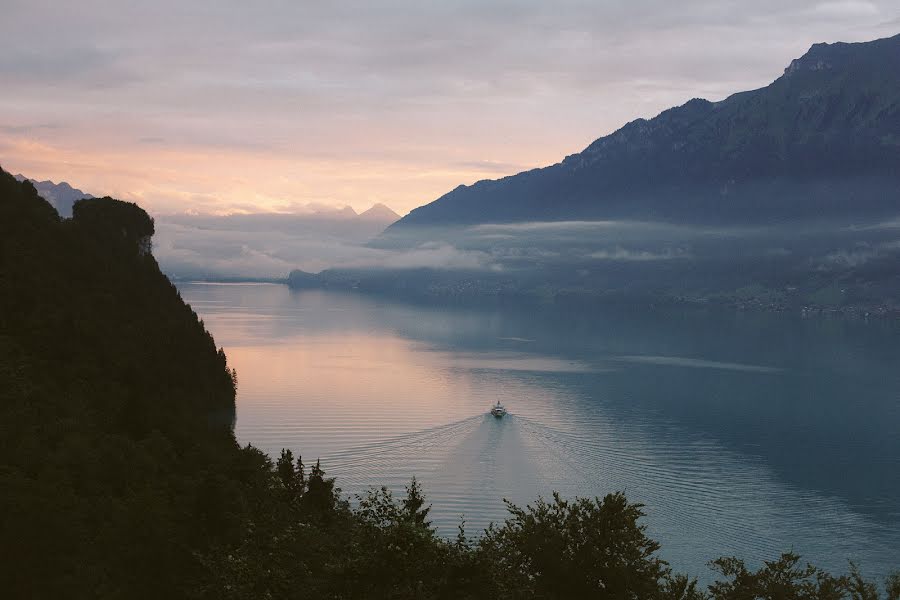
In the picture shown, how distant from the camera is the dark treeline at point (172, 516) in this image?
→ 44.0m

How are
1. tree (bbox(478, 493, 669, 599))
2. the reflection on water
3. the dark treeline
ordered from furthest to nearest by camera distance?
the reflection on water, tree (bbox(478, 493, 669, 599)), the dark treeline

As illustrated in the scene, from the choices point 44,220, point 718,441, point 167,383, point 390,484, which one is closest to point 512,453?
point 390,484

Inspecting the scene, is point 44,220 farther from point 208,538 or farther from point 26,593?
point 26,593

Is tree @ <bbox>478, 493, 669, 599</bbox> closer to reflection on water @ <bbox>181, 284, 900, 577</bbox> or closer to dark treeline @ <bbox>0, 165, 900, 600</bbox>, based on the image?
dark treeline @ <bbox>0, 165, 900, 600</bbox>

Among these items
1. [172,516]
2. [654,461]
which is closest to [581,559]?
[172,516]

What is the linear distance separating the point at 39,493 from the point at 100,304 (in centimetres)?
7532

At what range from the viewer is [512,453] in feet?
482

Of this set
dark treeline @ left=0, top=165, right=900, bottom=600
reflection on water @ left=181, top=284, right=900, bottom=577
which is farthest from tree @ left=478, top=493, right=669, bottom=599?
reflection on water @ left=181, top=284, right=900, bottom=577

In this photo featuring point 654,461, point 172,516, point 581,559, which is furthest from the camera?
point 654,461

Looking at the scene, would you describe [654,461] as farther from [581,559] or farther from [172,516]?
[581,559]

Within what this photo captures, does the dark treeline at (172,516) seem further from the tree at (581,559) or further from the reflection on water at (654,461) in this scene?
the reflection on water at (654,461)

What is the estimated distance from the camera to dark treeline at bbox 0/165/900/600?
4403 centimetres

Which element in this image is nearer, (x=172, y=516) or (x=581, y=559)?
(x=581, y=559)

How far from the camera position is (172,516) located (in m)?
62.8
